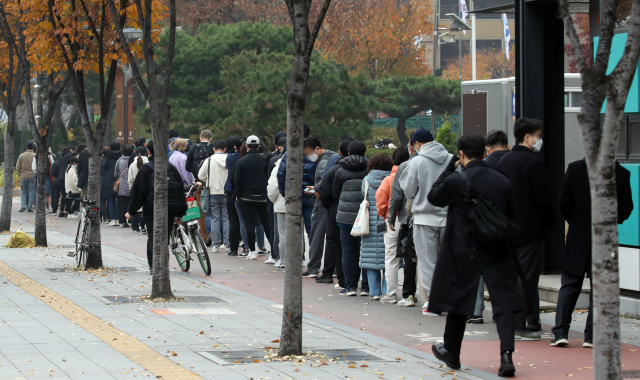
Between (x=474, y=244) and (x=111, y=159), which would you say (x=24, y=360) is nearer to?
(x=474, y=244)

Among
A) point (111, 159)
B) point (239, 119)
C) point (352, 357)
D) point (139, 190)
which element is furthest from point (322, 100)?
point (352, 357)

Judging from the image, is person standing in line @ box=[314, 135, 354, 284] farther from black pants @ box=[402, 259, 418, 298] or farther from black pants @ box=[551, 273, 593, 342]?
black pants @ box=[551, 273, 593, 342]

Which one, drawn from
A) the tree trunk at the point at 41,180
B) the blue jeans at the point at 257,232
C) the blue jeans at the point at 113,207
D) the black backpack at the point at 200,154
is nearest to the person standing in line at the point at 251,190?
the blue jeans at the point at 257,232

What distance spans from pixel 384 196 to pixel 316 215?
2.23 meters

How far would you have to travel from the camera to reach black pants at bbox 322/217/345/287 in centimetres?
1095

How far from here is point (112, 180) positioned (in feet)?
70.0

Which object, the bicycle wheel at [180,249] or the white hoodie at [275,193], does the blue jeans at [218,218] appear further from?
the bicycle wheel at [180,249]

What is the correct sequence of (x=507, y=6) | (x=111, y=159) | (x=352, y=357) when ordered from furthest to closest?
(x=111, y=159)
(x=507, y=6)
(x=352, y=357)

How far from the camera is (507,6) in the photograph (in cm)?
1101

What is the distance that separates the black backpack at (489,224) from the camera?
6.24m

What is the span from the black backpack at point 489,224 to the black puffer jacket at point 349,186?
3.93m

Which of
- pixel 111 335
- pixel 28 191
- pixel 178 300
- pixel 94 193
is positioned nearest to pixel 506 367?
pixel 111 335

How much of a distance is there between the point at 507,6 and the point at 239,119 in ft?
61.1

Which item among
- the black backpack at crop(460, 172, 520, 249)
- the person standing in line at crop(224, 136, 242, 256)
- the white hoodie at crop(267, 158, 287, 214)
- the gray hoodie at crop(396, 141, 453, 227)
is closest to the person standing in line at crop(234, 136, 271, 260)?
the person standing in line at crop(224, 136, 242, 256)
